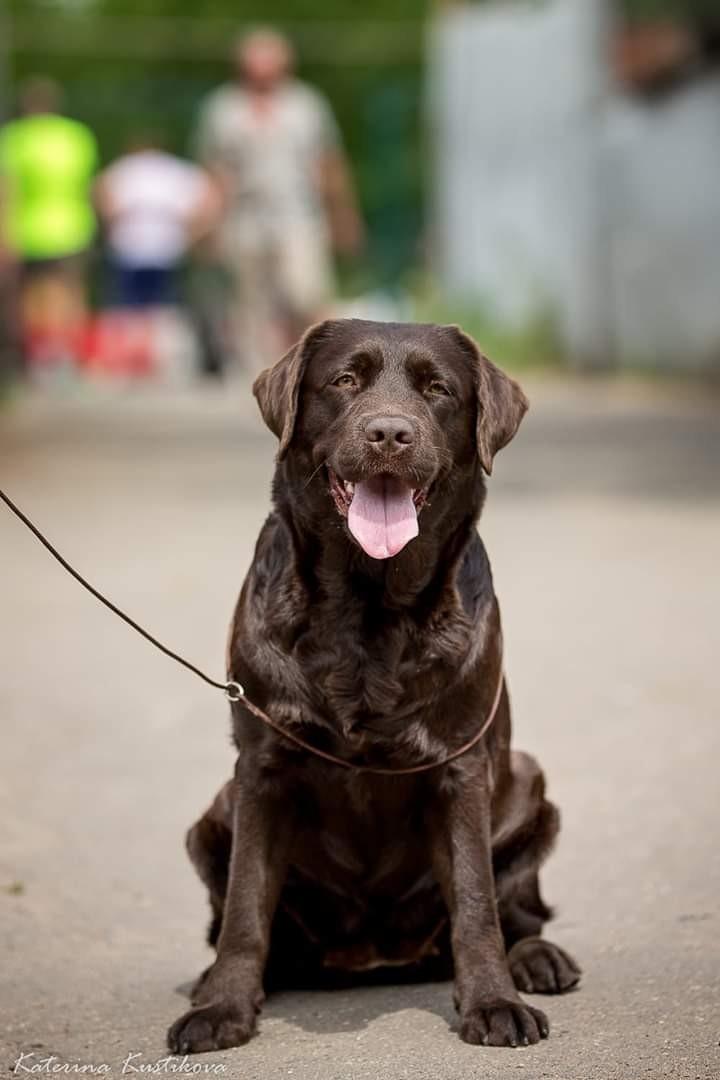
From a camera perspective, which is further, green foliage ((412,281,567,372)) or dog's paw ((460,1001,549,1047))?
green foliage ((412,281,567,372))

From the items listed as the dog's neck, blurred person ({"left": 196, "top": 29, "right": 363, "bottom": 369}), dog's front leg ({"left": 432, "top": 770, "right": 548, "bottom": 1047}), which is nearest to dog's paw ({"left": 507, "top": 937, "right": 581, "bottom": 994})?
dog's front leg ({"left": 432, "top": 770, "right": 548, "bottom": 1047})

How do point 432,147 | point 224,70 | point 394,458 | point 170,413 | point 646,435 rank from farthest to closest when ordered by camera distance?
point 224,70
point 432,147
point 170,413
point 646,435
point 394,458

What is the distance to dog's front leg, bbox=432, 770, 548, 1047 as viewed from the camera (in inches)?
168

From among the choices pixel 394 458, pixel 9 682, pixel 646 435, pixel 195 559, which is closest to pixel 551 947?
pixel 394 458

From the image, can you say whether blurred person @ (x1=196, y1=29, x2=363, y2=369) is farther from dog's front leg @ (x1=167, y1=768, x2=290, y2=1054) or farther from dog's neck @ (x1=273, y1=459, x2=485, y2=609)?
dog's front leg @ (x1=167, y1=768, x2=290, y2=1054)

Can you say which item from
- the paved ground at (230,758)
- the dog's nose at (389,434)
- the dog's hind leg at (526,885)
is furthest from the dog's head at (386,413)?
the paved ground at (230,758)

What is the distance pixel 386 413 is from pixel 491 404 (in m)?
0.31

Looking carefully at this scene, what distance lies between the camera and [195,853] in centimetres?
479

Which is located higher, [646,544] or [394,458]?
[394,458]

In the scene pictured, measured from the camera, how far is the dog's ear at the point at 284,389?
15.0 ft

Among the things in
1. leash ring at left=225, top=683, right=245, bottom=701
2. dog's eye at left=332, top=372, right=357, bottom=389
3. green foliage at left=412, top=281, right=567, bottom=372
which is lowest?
green foliage at left=412, top=281, right=567, bottom=372

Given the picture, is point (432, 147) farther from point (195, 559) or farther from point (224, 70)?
point (195, 559)

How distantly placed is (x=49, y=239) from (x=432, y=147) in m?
8.76

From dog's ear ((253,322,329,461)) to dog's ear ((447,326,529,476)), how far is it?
331 millimetres
